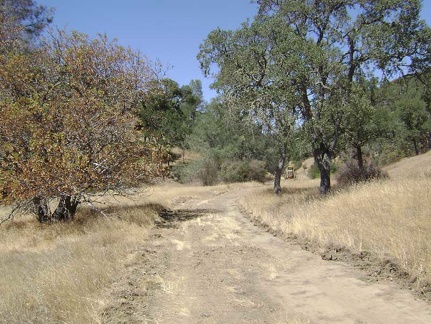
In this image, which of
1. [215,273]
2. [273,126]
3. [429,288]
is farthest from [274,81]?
[429,288]

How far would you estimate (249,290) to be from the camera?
6602 mm

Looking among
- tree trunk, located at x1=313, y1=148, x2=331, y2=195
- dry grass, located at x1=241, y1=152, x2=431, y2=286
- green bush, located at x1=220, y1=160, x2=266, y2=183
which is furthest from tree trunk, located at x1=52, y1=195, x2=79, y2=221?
green bush, located at x1=220, y1=160, x2=266, y2=183

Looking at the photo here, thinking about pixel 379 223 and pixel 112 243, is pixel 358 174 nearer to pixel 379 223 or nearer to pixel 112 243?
pixel 379 223

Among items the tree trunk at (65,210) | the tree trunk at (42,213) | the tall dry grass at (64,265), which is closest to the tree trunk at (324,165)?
the tall dry grass at (64,265)

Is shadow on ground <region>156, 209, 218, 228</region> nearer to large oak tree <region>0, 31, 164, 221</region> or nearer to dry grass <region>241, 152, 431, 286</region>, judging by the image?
large oak tree <region>0, 31, 164, 221</region>

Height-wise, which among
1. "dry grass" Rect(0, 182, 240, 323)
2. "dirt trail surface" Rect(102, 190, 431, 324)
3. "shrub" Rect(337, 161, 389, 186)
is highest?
"shrub" Rect(337, 161, 389, 186)

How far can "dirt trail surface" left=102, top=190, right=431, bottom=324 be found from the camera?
17.5ft

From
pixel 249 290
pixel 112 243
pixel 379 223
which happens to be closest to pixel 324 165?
pixel 379 223

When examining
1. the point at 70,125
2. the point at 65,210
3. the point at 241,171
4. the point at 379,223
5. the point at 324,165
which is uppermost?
the point at 70,125

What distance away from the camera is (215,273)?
781 cm

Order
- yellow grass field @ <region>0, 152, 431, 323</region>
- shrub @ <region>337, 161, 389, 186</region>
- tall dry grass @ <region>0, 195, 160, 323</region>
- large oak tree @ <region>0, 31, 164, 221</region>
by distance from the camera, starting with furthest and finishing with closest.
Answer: shrub @ <region>337, 161, 389, 186</region>, large oak tree @ <region>0, 31, 164, 221</region>, yellow grass field @ <region>0, 152, 431, 323</region>, tall dry grass @ <region>0, 195, 160, 323</region>

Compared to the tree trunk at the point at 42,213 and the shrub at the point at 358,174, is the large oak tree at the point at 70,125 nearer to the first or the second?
the tree trunk at the point at 42,213

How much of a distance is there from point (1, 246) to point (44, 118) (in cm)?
453

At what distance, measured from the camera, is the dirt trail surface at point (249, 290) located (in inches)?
210
